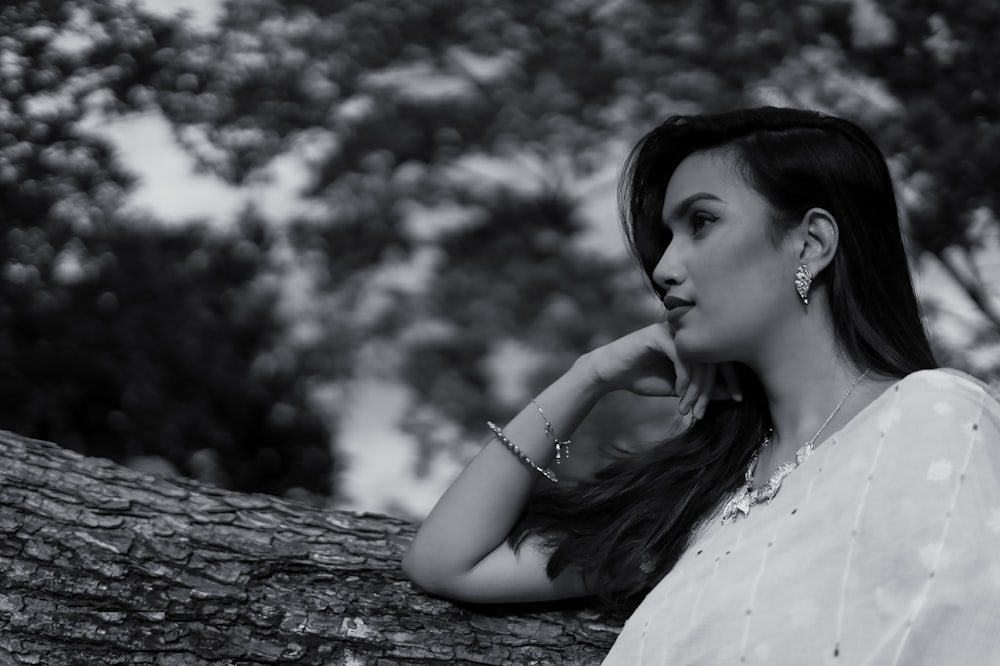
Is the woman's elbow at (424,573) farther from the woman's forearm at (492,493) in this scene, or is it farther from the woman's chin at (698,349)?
the woman's chin at (698,349)

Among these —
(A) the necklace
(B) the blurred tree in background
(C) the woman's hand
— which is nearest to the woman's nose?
(C) the woman's hand

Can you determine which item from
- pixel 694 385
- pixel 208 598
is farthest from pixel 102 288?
pixel 694 385

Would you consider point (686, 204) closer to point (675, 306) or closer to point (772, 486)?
point (675, 306)

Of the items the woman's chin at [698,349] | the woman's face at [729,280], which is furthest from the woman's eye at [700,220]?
the woman's chin at [698,349]

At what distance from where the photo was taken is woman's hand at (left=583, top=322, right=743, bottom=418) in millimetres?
2145

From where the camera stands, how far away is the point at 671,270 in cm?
199

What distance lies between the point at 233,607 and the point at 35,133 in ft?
11.2

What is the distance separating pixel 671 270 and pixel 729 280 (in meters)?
0.12

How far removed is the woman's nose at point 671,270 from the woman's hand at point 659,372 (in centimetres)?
15

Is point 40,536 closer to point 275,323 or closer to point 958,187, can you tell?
point 275,323

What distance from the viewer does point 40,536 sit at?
6.85 ft

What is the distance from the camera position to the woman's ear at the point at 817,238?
6.45 feet

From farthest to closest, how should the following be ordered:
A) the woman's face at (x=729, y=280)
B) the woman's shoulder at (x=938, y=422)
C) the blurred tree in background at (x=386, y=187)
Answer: the blurred tree in background at (x=386, y=187) < the woman's face at (x=729, y=280) < the woman's shoulder at (x=938, y=422)

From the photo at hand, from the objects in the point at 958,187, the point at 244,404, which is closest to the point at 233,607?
the point at 244,404
